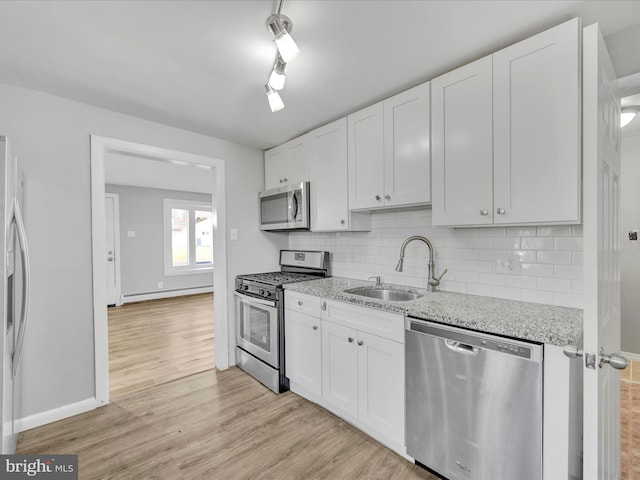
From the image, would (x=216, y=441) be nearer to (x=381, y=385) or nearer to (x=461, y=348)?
(x=381, y=385)

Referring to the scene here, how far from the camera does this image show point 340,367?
6.78ft

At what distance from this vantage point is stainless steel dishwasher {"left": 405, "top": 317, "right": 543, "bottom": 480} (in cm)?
124

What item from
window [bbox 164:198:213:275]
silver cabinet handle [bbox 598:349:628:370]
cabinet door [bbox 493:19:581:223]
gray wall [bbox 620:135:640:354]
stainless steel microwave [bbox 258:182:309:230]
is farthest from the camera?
window [bbox 164:198:213:275]

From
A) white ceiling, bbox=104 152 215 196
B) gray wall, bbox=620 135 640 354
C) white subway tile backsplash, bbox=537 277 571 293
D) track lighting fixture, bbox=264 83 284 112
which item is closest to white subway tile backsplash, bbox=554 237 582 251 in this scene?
white subway tile backsplash, bbox=537 277 571 293

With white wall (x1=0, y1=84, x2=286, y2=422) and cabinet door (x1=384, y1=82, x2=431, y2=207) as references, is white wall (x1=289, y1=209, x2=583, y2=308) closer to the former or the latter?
cabinet door (x1=384, y1=82, x2=431, y2=207)

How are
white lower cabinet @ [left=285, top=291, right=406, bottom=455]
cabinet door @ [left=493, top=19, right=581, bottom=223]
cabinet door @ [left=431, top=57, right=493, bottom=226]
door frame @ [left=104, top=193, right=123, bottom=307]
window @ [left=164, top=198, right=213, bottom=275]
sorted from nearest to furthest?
cabinet door @ [left=493, top=19, right=581, bottom=223]
cabinet door @ [left=431, top=57, right=493, bottom=226]
white lower cabinet @ [left=285, top=291, right=406, bottom=455]
door frame @ [left=104, top=193, right=123, bottom=307]
window @ [left=164, top=198, right=213, bottom=275]

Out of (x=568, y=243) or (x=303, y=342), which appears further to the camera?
(x=303, y=342)

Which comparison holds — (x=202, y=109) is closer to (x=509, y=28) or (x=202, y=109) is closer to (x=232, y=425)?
(x=509, y=28)

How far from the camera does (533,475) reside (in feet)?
4.05

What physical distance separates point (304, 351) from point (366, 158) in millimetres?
1566

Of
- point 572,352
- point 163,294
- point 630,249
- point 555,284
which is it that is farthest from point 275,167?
point 163,294

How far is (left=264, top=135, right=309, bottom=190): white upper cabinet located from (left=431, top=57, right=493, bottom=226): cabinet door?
4.29 ft

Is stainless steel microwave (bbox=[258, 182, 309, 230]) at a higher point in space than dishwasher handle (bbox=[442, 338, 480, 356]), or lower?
higher

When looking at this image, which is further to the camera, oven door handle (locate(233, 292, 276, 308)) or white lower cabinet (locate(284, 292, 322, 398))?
oven door handle (locate(233, 292, 276, 308))
